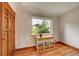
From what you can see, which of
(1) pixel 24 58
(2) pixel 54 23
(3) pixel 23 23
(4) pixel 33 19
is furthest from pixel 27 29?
(1) pixel 24 58

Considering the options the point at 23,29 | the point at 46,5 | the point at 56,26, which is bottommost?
the point at 23,29

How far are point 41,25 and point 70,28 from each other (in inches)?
58.5

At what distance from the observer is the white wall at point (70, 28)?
11.4 feet

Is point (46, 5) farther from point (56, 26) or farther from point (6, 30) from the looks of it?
point (56, 26)

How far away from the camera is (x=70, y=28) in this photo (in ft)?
12.7

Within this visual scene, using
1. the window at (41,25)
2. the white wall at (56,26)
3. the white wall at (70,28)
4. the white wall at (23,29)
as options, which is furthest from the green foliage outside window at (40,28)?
the white wall at (70,28)

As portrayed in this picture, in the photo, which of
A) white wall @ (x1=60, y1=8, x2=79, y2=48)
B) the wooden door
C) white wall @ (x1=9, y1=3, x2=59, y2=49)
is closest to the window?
white wall @ (x1=9, y1=3, x2=59, y2=49)

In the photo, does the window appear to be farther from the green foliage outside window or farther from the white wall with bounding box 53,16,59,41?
the white wall with bounding box 53,16,59,41

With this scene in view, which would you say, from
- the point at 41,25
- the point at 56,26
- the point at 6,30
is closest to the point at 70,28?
the point at 56,26

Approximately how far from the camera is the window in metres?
3.97

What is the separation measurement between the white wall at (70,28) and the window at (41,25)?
2.60 ft

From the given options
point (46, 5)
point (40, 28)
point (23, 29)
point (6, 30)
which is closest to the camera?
point (6, 30)

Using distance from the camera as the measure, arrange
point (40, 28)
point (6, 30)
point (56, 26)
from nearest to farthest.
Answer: point (6, 30)
point (40, 28)
point (56, 26)

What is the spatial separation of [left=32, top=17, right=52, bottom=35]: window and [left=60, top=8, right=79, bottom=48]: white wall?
792 millimetres
